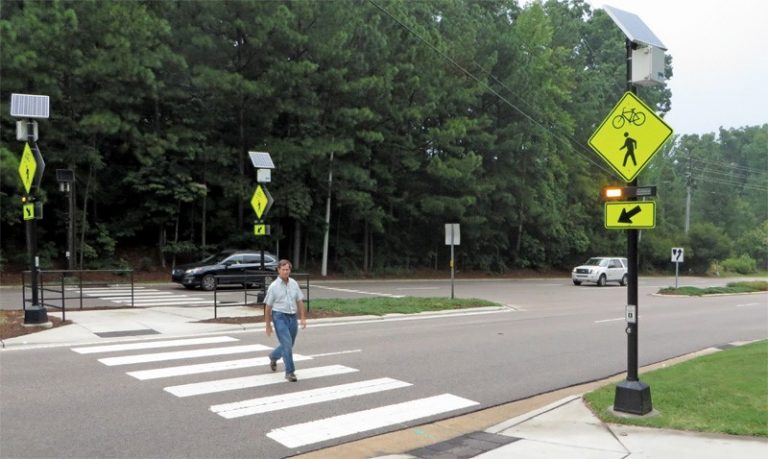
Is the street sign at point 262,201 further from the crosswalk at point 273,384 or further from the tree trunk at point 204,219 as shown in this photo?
the tree trunk at point 204,219

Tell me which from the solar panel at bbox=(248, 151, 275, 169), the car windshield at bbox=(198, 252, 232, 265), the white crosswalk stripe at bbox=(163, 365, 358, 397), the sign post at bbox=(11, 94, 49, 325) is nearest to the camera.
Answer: the white crosswalk stripe at bbox=(163, 365, 358, 397)

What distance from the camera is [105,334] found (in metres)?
12.5

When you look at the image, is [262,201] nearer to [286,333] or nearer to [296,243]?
[286,333]

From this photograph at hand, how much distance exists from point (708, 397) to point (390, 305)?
1197 cm

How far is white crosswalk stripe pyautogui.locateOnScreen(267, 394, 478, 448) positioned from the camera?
6.32 meters

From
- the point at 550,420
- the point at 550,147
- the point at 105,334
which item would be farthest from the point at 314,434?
the point at 550,147

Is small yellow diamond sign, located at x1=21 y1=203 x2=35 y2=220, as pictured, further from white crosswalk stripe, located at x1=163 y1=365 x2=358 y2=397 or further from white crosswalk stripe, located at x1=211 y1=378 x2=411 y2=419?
white crosswalk stripe, located at x1=211 y1=378 x2=411 y2=419

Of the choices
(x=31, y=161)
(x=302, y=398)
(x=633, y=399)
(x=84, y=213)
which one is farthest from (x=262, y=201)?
(x=84, y=213)

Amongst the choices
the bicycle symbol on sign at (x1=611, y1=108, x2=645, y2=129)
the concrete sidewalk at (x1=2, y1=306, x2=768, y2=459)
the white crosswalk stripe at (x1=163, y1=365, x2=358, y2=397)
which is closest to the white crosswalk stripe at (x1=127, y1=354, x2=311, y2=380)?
the white crosswalk stripe at (x1=163, y1=365, x2=358, y2=397)

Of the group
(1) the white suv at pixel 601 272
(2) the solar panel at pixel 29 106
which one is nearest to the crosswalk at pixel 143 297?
(2) the solar panel at pixel 29 106

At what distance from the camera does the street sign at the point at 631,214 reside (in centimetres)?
702

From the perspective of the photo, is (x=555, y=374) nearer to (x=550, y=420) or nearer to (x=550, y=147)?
(x=550, y=420)

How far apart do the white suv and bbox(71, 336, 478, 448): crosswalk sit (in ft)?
93.5

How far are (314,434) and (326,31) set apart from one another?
28.7m
